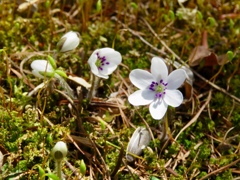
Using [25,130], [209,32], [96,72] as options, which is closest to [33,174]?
[25,130]

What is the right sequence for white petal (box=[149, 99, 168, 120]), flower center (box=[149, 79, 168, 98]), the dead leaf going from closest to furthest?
white petal (box=[149, 99, 168, 120])
flower center (box=[149, 79, 168, 98])
the dead leaf

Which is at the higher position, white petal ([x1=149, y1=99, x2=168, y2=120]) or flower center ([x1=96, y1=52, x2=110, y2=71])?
flower center ([x1=96, y1=52, x2=110, y2=71])

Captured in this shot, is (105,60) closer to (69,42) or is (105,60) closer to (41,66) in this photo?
(69,42)

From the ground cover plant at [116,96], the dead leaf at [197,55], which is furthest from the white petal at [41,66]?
the dead leaf at [197,55]

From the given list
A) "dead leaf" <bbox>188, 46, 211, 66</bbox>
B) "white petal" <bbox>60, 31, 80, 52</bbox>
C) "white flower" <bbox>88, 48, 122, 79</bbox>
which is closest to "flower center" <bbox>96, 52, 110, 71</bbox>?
"white flower" <bbox>88, 48, 122, 79</bbox>

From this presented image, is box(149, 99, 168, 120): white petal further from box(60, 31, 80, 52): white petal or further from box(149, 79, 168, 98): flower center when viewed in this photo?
box(60, 31, 80, 52): white petal

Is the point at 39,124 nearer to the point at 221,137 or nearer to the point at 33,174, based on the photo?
the point at 33,174

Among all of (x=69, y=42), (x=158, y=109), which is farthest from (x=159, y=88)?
(x=69, y=42)

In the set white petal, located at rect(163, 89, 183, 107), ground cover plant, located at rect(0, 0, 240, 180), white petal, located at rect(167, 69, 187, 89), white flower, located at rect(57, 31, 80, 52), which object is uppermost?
white flower, located at rect(57, 31, 80, 52)
